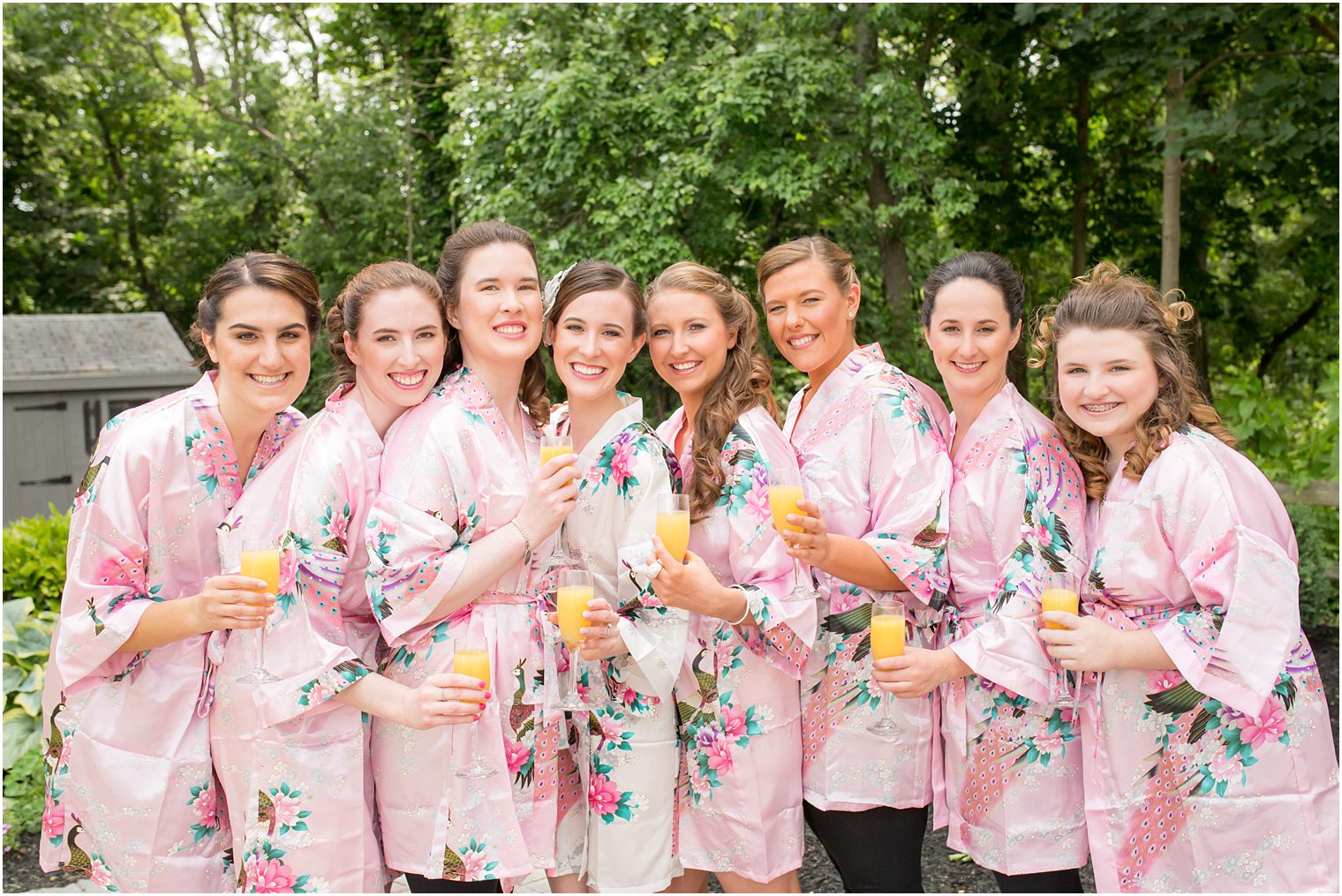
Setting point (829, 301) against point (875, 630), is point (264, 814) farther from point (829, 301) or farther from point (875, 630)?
point (829, 301)

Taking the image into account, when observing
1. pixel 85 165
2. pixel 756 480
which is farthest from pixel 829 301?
pixel 85 165

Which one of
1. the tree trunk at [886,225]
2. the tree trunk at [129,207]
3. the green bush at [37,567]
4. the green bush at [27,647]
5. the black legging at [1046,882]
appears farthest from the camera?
the tree trunk at [129,207]

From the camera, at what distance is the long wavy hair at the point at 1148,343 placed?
3.28 metres

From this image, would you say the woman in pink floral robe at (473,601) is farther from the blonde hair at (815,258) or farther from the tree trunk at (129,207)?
the tree trunk at (129,207)

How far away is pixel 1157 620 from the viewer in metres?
3.17

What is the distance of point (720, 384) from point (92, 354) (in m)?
10.2

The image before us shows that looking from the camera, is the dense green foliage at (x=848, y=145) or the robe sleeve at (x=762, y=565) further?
the dense green foliage at (x=848, y=145)

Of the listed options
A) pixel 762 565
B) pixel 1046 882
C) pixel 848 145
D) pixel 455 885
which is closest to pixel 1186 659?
pixel 1046 882

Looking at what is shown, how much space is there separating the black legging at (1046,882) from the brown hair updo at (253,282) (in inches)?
109

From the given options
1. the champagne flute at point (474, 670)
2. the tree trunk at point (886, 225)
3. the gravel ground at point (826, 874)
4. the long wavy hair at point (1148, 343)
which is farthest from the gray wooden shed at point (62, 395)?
the long wavy hair at point (1148, 343)

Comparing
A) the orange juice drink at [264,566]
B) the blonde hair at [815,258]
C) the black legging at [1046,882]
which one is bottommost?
the black legging at [1046,882]

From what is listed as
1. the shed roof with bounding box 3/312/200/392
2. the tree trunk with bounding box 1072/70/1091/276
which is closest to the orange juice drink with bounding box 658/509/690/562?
the shed roof with bounding box 3/312/200/392

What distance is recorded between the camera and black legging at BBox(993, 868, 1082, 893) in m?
3.37

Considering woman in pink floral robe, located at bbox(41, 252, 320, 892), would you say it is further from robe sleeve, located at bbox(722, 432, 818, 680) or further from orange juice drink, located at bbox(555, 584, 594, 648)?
robe sleeve, located at bbox(722, 432, 818, 680)
